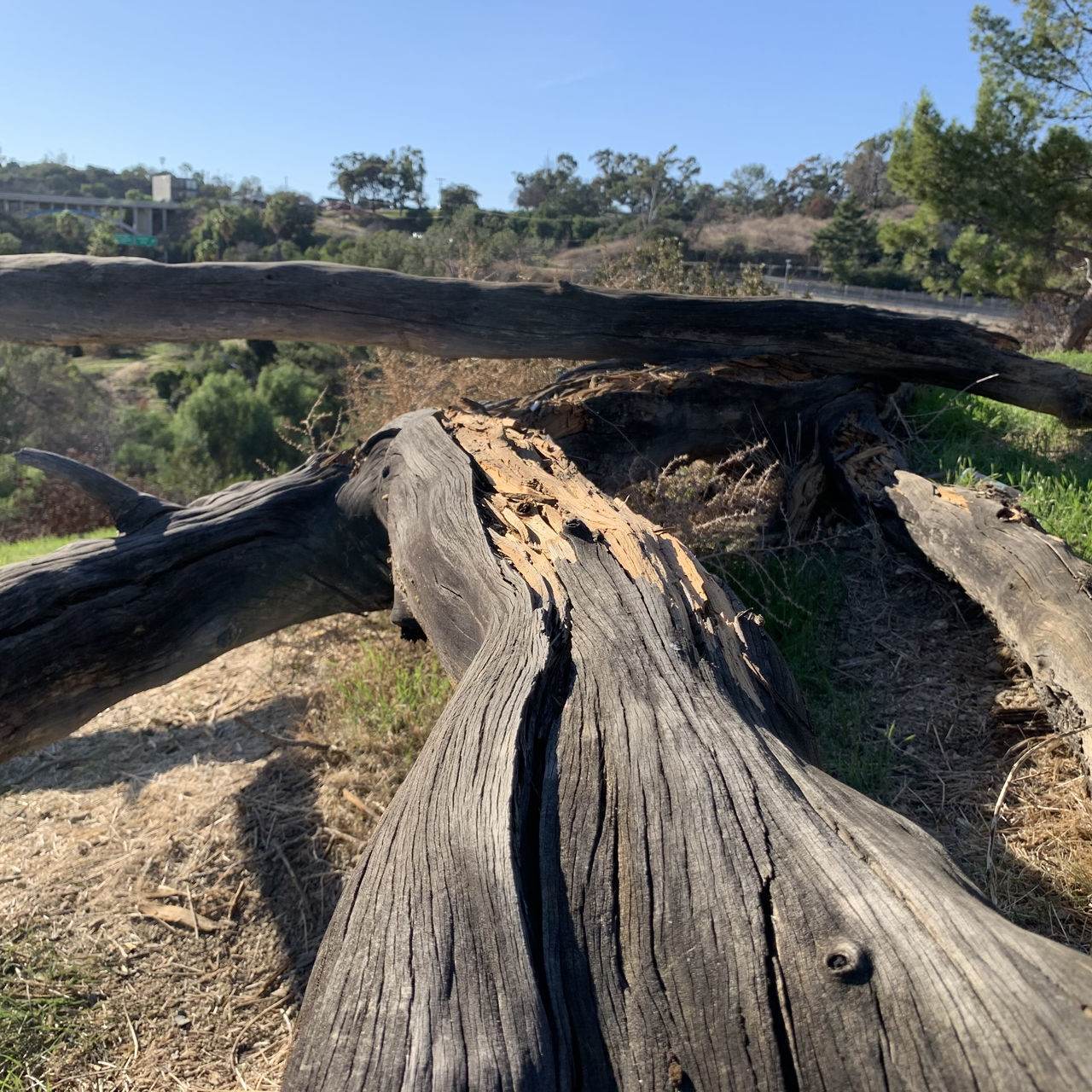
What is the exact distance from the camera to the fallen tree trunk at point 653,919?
1.20 metres

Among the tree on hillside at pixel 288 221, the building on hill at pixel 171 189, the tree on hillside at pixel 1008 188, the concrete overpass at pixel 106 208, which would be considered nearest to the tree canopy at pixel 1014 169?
the tree on hillside at pixel 1008 188

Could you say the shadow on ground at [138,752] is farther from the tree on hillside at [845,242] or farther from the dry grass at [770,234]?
the tree on hillside at [845,242]

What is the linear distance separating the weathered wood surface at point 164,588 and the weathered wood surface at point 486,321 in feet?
4.34

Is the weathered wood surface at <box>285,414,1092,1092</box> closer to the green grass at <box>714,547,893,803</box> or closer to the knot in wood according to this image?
the knot in wood

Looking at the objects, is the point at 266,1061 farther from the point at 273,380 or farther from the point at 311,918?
the point at 273,380

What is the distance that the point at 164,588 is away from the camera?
128 inches

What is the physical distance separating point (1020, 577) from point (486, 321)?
308 cm

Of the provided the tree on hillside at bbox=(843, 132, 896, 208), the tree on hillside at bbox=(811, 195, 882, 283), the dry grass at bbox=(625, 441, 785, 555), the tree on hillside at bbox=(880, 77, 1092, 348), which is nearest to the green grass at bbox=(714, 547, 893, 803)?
the dry grass at bbox=(625, 441, 785, 555)

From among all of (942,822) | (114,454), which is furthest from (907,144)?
(114,454)

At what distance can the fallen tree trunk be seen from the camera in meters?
1.20

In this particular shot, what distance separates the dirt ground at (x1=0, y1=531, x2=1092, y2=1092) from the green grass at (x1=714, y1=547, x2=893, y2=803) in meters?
0.05

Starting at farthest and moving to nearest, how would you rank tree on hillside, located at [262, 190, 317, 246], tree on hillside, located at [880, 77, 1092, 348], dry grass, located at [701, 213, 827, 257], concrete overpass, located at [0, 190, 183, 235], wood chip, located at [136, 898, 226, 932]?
concrete overpass, located at [0, 190, 183, 235] → tree on hillside, located at [262, 190, 317, 246] → dry grass, located at [701, 213, 827, 257] → tree on hillside, located at [880, 77, 1092, 348] → wood chip, located at [136, 898, 226, 932]

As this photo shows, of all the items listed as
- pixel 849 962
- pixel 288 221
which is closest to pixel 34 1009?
pixel 849 962

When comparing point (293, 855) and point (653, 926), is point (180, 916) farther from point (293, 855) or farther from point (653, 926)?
point (653, 926)
